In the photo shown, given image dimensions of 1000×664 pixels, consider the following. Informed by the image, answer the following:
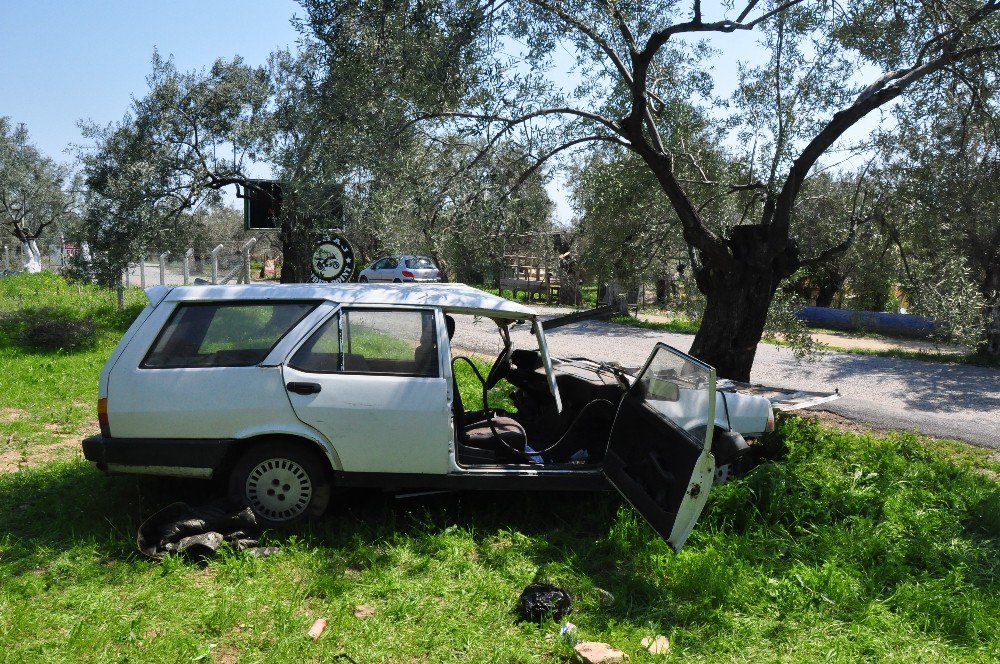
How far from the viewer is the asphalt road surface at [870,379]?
10.0m

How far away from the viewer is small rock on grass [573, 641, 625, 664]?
378cm

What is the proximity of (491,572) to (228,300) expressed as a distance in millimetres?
2472

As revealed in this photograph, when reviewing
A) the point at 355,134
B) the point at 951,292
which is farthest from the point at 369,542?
the point at 951,292

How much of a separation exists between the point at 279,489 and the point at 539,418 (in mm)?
2160

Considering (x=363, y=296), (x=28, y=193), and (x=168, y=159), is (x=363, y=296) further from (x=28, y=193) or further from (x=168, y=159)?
(x=28, y=193)

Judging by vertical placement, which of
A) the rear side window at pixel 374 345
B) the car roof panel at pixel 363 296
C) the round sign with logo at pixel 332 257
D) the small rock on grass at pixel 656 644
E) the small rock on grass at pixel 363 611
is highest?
the round sign with logo at pixel 332 257

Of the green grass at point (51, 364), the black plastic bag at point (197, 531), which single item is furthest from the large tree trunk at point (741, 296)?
the green grass at point (51, 364)

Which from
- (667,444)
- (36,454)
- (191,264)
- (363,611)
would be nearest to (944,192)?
(667,444)

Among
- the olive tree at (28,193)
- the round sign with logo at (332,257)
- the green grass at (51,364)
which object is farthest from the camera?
the olive tree at (28,193)

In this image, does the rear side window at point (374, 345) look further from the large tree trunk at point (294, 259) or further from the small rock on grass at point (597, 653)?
the large tree trunk at point (294, 259)

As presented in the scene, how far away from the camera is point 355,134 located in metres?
7.37

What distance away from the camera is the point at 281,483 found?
5.25 meters

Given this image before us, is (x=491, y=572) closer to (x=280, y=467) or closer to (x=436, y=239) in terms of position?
(x=280, y=467)

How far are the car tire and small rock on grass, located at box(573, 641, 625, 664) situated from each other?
83.5 inches
